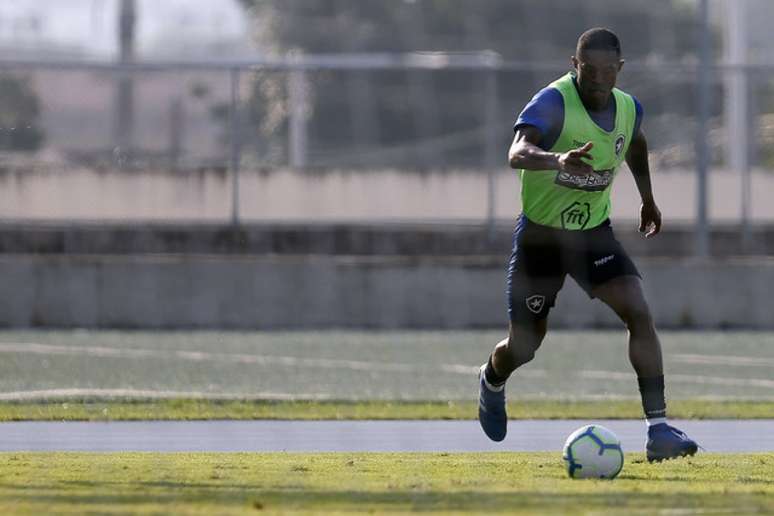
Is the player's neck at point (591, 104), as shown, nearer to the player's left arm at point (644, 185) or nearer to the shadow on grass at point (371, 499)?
the player's left arm at point (644, 185)

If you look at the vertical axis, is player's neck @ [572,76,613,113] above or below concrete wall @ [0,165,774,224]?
above

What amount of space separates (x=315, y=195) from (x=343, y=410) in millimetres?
9342

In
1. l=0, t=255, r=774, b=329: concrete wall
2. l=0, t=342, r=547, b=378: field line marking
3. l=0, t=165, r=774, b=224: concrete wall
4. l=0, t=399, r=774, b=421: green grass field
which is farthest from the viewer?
l=0, t=165, r=774, b=224: concrete wall

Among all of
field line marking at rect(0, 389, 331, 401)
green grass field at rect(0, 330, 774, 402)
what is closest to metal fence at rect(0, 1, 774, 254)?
green grass field at rect(0, 330, 774, 402)

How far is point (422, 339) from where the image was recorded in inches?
760

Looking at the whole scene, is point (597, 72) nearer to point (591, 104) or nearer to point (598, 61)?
point (598, 61)

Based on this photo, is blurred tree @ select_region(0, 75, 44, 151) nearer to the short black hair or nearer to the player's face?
the player's face

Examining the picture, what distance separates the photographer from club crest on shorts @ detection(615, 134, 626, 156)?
9391mm

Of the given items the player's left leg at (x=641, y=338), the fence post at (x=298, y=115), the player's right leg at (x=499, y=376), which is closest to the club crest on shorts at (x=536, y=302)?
the player's right leg at (x=499, y=376)

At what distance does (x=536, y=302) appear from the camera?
974 cm

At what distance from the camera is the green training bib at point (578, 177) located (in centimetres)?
929

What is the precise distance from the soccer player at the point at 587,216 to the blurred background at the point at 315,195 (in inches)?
333

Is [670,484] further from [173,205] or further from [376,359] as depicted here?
[173,205]

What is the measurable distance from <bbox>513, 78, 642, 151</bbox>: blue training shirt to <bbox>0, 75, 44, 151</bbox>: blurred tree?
43.8 ft
